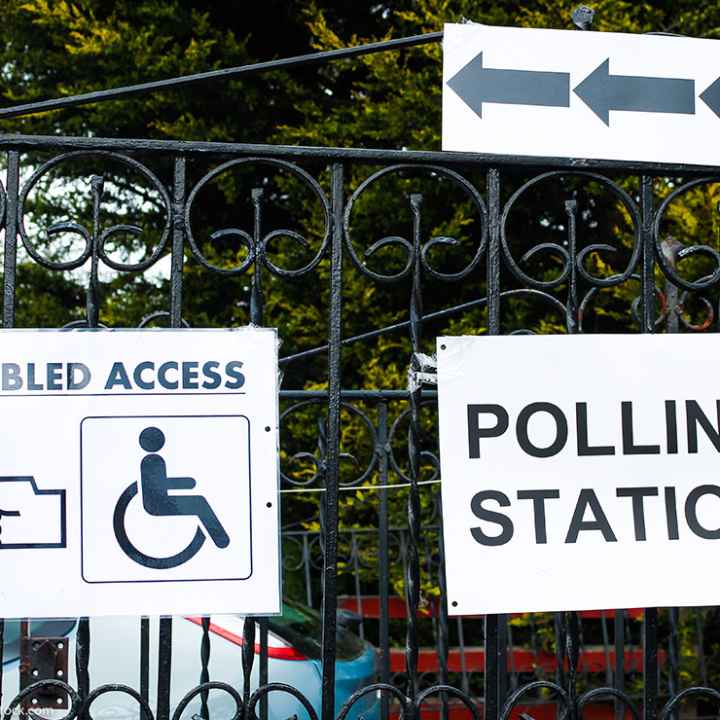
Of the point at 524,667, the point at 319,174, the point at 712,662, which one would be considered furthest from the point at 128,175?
the point at 712,662

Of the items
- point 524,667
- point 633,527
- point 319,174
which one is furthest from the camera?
point 319,174

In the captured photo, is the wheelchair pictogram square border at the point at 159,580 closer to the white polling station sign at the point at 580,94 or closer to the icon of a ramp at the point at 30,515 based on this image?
the icon of a ramp at the point at 30,515

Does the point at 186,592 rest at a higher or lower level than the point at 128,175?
lower

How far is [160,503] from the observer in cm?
231

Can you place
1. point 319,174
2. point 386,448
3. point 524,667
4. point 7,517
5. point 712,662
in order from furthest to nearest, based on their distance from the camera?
point 319,174
point 524,667
point 712,662
point 386,448
point 7,517

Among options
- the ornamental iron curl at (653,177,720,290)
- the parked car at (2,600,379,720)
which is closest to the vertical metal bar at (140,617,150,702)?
the ornamental iron curl at (653,177,720,290)

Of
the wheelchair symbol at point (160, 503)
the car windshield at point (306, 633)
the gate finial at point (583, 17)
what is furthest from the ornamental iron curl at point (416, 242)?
the car windshield at point (306, 633)

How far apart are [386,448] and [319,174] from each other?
4.12m

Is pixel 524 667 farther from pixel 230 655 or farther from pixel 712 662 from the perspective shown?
pixel 230 655

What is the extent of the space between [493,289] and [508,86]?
0.46 m

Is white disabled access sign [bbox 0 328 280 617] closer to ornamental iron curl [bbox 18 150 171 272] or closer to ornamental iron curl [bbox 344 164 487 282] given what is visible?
ornamental iron curl [bbox 18 150 171 272]

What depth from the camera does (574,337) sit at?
2.46 meters

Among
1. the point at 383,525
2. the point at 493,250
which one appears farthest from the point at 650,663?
the point at 383,525

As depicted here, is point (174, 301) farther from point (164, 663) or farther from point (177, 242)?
point (164, 663)
